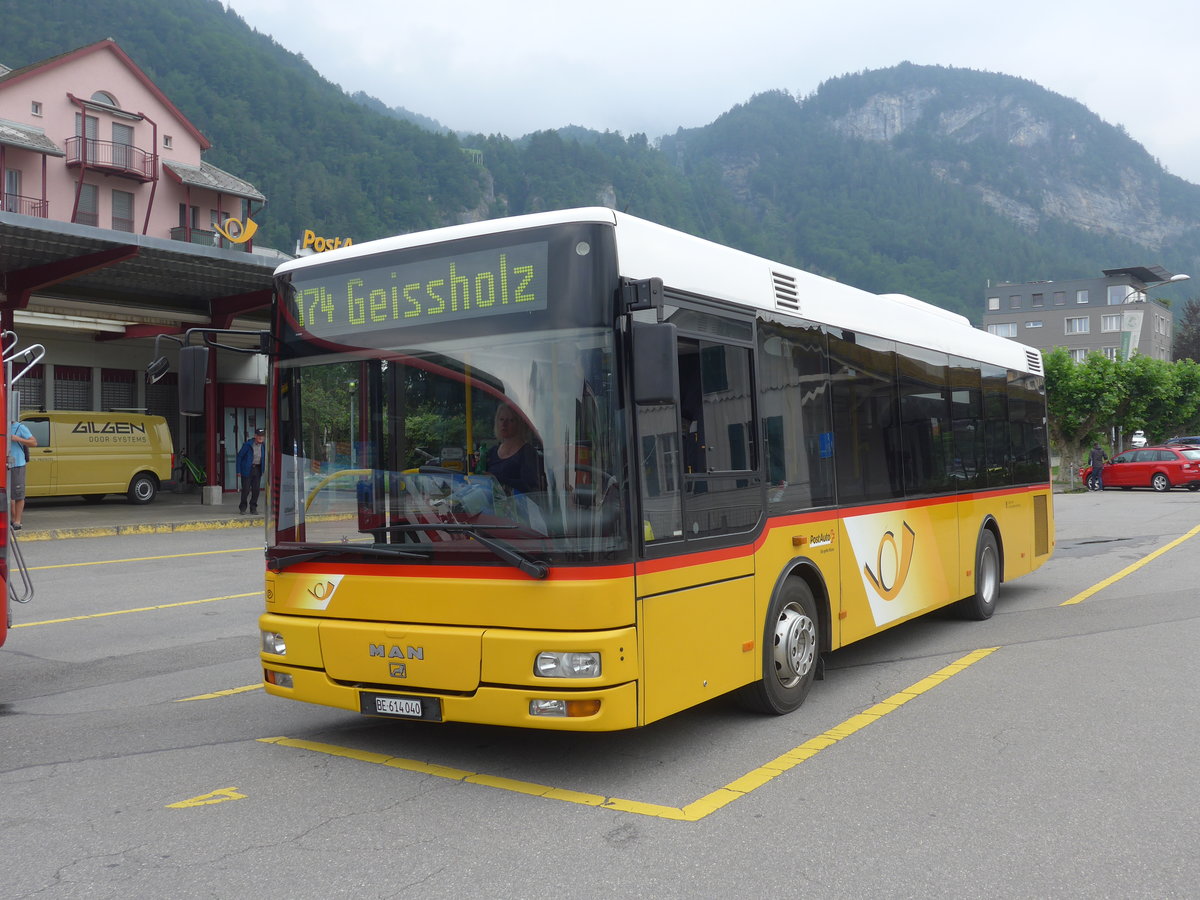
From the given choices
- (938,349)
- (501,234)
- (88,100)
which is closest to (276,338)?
(501,234)

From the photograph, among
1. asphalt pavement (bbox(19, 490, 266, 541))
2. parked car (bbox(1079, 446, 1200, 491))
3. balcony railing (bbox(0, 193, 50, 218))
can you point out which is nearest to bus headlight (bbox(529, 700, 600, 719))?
asphalt pavement (bbox(19, 490, 266, 541))

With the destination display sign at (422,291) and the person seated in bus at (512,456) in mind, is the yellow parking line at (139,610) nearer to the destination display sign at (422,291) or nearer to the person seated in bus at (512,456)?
the destination display sign at (422,291)

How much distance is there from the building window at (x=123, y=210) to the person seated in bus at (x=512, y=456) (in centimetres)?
4314

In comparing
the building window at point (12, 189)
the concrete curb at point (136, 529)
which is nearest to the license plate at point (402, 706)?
the concrete curb at point (136, 529)

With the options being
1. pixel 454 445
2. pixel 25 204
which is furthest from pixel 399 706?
pixel 25 204

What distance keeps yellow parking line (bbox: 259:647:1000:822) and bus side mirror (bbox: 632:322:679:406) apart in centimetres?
178

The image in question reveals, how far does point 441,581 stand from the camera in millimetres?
5102

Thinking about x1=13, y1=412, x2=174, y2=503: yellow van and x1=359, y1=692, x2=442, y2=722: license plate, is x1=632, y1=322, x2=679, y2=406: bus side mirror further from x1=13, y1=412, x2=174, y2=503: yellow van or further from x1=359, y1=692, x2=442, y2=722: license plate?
x1=13, y1=412, x2=174, y2=503: yellow van

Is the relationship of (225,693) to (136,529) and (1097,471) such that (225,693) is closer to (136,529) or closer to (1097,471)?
(136,529)

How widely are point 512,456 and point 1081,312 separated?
382ft

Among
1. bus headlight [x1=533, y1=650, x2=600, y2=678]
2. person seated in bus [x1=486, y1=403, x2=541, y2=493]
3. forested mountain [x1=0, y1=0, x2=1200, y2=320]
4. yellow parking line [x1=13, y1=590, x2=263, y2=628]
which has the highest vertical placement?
forested mountain [x1=0, y1=0, x2=1200, y2=320]

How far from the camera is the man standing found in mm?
23047

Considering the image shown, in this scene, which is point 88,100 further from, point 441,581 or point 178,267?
point 441,581

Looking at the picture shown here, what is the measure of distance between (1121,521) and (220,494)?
70.2 ft
